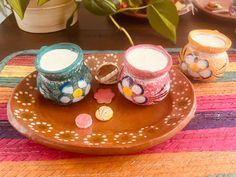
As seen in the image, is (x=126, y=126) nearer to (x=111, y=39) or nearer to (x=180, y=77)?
(x=180, y=77)

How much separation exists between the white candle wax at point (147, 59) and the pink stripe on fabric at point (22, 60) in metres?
0.23

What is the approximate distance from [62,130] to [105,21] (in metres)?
0.41

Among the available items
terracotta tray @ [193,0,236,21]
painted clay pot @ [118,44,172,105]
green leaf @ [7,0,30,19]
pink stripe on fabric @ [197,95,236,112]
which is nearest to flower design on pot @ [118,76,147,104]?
painted clay pot @ [118,44,172,105]

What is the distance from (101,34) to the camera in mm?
761

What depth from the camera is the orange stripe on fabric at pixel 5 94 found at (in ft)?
1.80

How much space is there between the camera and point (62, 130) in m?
0.46

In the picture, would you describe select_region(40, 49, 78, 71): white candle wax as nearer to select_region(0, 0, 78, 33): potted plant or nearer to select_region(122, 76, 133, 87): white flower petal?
select_region(122, 76, 133, 87): white flower petal

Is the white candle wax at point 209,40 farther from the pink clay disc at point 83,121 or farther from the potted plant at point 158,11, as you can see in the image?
the pink clay disc at point 83,121

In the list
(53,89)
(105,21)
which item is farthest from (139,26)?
(53,89)

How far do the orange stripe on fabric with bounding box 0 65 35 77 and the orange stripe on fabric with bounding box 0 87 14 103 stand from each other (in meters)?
0.04

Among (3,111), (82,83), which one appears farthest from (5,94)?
(82,83)

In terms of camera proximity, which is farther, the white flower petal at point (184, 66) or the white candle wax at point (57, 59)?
the white flower petal at point (184, 66)

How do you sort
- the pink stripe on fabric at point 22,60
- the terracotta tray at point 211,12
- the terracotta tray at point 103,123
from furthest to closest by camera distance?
the terracotta tray at point 211,12, the pink stripe on fabric at point 22,60, the terracotta tray at point 103,123

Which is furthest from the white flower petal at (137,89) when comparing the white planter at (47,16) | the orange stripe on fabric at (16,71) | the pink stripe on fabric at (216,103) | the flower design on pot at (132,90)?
the white planter at (47,16)
